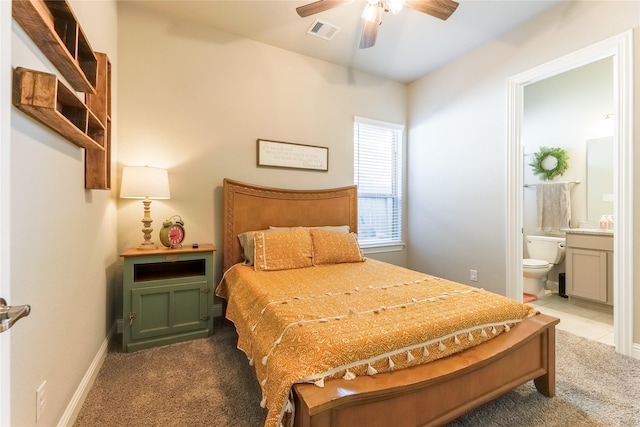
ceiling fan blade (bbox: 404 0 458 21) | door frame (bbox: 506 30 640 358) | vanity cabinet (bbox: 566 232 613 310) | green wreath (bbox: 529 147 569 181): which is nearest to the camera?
ceiling fan blade (bbox: 404 0 458 21)

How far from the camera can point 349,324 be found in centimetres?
133

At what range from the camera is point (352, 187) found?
3.56m

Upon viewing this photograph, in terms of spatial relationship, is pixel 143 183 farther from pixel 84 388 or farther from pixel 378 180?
pixel 378 180

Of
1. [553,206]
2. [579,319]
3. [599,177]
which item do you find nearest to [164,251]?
[579,319]

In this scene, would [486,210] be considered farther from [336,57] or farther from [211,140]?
[211,140]

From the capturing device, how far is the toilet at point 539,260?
11.5ft

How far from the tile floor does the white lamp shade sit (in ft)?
12.5

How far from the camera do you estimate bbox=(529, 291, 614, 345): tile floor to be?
8.35 ft

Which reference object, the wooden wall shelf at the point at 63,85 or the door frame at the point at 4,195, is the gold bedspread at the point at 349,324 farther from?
the wooden wall shelf at the point at 63,85

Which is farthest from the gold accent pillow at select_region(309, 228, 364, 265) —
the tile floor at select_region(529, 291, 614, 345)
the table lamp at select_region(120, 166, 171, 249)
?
the tile floor at select_region(529, 291, 614, 345)

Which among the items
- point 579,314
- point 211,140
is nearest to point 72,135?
point 211,140

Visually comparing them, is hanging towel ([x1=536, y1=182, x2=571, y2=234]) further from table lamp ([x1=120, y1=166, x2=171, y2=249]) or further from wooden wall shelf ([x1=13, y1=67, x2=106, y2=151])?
wooden wall shelf ([x1=13, y1=67, x2=106, y2=151])

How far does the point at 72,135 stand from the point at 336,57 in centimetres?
282

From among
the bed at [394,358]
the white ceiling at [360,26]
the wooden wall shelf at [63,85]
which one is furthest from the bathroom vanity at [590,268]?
the wooden wall shelf at [63,85]
